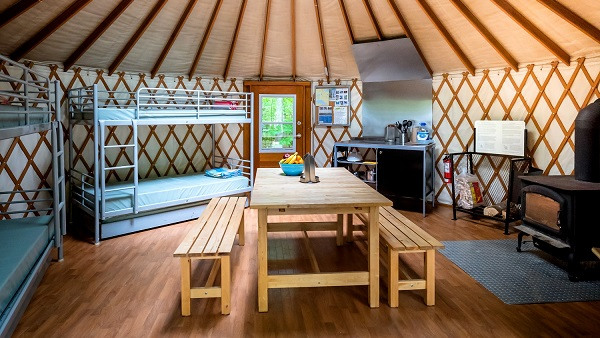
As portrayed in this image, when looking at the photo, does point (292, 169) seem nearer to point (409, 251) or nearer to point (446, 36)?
point (409, 251)

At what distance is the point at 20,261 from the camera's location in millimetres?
2188

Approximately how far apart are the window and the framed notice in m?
0.38

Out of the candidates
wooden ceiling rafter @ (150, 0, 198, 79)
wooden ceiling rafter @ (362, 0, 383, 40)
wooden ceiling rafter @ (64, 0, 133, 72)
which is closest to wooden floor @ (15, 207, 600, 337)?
wooden ceiling rafter @ (64, 0, 133, 72)

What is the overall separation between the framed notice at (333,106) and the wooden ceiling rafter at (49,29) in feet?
10.3

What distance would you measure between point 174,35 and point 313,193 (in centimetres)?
290

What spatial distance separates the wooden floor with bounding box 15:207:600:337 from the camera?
86.5 inches

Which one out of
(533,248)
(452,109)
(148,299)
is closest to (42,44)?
(148,299)

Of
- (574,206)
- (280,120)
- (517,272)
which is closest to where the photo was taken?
(574,206)

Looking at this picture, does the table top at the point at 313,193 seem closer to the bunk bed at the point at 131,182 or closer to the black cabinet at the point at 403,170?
the bunk bed at the point at 131,182

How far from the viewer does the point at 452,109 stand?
5.08 meters


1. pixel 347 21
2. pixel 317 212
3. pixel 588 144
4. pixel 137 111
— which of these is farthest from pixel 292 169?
pixel 347 21

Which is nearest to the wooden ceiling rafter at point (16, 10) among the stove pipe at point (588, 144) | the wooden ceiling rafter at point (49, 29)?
the wooden ceiling rafter at point (49, 29)

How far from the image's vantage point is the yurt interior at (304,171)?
2.40m

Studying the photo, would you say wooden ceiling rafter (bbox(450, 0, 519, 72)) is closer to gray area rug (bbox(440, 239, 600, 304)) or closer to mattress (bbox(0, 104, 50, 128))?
gray area rug (bbox(440, 239, 600, 304))
